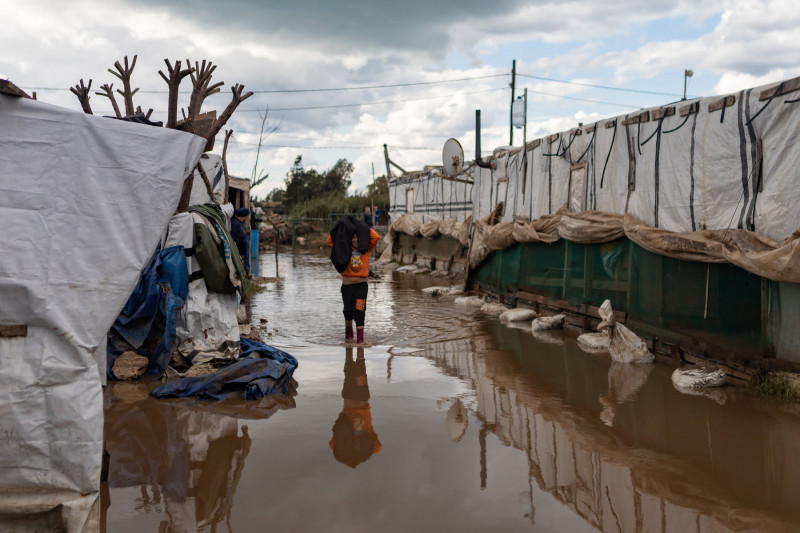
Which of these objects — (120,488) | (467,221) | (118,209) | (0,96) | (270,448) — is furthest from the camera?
(467,221)

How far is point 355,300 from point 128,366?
10.1 ft

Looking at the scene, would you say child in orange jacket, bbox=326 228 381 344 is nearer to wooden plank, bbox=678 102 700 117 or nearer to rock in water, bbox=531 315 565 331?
rock in water, bbox=531 315 565 331

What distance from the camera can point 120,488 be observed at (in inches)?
154

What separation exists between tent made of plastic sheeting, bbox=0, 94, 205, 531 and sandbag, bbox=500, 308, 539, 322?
307 inches

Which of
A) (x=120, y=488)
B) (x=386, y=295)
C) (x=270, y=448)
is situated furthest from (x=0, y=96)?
(x=386, y=295)

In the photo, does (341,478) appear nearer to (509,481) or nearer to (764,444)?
(509,481)

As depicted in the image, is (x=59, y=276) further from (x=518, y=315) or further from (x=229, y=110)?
(x=518, y=315)

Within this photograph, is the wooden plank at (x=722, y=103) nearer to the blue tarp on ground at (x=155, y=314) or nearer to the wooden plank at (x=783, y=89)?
the wooden plank at (x=783, y=89)

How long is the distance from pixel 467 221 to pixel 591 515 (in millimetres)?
13025

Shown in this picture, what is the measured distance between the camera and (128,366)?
6289 mm

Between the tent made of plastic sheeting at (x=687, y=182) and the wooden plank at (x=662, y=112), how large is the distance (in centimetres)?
1

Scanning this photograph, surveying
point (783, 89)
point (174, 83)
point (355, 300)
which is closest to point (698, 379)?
point (783, 89)

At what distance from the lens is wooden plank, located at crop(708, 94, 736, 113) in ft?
22.6

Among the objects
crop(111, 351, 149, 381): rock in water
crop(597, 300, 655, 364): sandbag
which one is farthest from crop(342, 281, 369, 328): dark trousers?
crop(597, 300, 655, 364): sandbag
